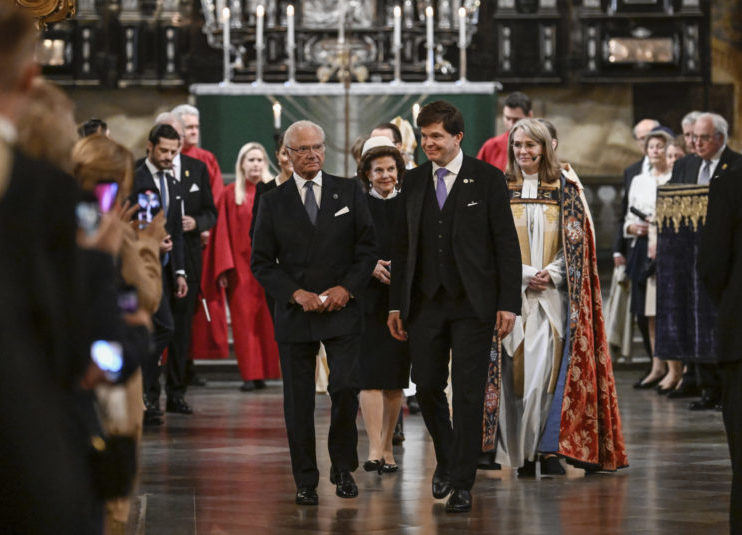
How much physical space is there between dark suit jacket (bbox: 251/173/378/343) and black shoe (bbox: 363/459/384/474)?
94cm

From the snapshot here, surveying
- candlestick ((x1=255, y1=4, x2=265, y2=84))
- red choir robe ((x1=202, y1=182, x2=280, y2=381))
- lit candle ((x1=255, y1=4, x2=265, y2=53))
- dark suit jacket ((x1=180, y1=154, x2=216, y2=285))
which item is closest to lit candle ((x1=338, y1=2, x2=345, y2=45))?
candlestick ((x1=255, y1=4, x2=265, y2=84))

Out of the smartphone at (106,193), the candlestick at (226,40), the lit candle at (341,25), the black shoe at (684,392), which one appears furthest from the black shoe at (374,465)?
the lit candle at (341,25)

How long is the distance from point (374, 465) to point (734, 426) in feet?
8.53

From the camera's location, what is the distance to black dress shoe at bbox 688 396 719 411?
9.33 meters

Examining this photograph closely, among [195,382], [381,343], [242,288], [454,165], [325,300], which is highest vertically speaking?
[454,165]

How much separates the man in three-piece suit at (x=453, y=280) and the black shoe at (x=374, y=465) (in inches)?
29.6

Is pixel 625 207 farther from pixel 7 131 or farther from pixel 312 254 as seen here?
pixel 7 131

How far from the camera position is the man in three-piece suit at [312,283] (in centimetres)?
593

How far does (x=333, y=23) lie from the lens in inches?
520

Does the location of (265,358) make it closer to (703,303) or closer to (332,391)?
(703,303)

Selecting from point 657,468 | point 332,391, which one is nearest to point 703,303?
point 657,468

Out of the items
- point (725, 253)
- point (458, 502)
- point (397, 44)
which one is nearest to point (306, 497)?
point (458, 502)

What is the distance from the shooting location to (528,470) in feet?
22.0

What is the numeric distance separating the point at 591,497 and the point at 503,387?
2.91 ft
